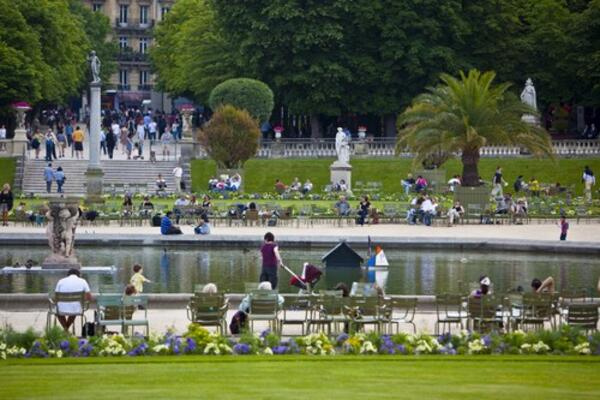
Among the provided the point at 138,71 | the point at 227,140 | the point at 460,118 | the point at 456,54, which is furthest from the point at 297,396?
the point at 138,71

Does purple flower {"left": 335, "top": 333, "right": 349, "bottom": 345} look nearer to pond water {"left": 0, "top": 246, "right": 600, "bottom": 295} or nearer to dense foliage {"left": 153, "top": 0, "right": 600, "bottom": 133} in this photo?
pond water {"left": 0, "top": 246, "right": 600, "bottom": 295}

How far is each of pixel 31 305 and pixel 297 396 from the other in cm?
1277

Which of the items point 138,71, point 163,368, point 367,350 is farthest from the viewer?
point 138,71

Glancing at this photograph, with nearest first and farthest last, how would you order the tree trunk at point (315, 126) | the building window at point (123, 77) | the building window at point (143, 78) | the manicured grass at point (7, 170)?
the manicured grass at point (7, 170) < the tree trunk at point (315, 126) < the building window at point (123, 77) < the building window at point (143, 78)

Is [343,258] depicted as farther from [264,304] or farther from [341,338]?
[341,338]

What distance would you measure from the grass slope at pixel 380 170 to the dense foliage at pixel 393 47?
6.80 m

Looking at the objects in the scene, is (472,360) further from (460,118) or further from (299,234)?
(460,118)

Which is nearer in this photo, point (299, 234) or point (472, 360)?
point (472, 360)

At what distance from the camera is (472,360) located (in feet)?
86.2

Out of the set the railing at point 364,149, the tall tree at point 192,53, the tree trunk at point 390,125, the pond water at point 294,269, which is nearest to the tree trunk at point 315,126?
the tree trunk at point 390,125

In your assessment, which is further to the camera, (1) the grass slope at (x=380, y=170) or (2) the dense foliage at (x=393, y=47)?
(2) the dense foliage at (x=393, y=47)

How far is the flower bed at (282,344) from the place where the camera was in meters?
26.6

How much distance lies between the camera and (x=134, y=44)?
138750 millimetres

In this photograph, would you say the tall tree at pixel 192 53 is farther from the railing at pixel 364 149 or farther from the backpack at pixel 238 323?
the backpack at pixel 238 323
